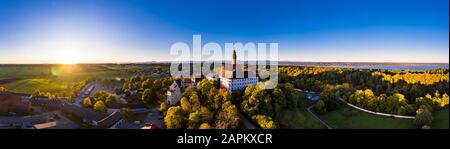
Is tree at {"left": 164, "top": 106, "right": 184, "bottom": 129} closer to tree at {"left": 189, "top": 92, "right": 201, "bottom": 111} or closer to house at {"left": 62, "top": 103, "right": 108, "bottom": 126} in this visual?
tree at {"left": 189, "top": 92, "right": 201, "bottom": 111}

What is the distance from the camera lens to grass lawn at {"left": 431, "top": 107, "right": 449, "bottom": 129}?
351 inches

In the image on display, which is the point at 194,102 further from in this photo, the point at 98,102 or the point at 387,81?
the point at 387,81

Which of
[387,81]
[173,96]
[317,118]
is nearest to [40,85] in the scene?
[173,96]

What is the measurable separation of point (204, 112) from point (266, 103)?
8.48 feet

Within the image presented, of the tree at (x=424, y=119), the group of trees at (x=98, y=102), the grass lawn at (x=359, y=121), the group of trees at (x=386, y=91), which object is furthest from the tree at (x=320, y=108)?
the group of trees at (x=98, y=102)

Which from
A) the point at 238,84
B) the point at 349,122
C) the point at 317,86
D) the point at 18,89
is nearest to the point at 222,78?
the point at 238,84

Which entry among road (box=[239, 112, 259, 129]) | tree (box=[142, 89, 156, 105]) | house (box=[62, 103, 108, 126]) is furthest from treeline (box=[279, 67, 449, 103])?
house (box=[62, 103, 108, 126])

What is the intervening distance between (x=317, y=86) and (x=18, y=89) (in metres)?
15.2

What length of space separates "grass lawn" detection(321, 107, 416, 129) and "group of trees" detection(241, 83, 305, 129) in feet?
5.87

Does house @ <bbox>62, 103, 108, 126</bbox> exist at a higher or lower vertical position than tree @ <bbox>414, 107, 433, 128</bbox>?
higher

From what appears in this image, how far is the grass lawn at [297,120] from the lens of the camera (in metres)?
8.39
